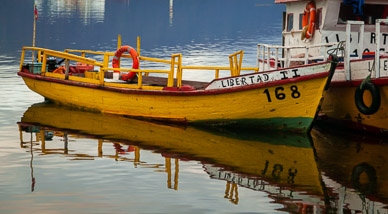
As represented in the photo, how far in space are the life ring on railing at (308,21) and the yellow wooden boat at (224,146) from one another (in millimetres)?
3548

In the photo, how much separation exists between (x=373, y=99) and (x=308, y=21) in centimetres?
417

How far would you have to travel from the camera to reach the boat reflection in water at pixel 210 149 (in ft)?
35.3

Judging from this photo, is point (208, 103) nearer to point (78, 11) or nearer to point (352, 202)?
point (352, 202)

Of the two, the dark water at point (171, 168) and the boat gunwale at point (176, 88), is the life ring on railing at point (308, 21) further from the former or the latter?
the boat gunwale at point (176, 88)

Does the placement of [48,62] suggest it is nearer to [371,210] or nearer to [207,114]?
[207,114]

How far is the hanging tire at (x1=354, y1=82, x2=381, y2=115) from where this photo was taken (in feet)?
47.5

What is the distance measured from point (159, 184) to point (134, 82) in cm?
869

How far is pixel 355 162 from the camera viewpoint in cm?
1267

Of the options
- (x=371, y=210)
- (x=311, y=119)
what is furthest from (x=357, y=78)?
(x=371, y=210)

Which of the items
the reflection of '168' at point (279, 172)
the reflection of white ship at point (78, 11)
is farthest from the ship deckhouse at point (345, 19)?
the reflection of white ship at point (78, 11)

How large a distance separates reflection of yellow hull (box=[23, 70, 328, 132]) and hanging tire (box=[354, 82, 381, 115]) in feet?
3.18

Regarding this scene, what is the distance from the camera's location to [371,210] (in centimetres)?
941

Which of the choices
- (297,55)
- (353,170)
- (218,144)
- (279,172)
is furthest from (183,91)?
(353,170)

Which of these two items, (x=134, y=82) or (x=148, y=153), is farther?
(x=134, y=82)
